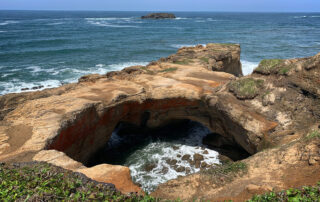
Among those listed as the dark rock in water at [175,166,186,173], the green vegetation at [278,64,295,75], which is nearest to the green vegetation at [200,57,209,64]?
the green vegetation at [278,64,295,75]

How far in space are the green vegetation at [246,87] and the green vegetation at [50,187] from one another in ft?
26.7

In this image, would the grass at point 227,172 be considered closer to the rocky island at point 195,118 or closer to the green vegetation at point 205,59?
the rocky island at point 195,118

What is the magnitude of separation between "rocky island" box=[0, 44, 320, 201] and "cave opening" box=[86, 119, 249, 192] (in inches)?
17.0

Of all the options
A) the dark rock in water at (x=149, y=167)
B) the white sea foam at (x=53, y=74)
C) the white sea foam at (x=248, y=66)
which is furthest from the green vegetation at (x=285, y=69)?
the white sea foam at (x=53, y=74)

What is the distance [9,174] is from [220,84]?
10717 mm

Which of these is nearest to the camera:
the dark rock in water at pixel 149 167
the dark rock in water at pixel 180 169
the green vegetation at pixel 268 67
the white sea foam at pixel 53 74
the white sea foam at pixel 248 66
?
the dark rock in water at pixel 180 169

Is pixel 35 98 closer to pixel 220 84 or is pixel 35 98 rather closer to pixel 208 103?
pixel 208 103

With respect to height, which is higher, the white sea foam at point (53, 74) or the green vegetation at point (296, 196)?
the green vegetation at point (296, 196)

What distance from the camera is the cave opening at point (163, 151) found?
1195 cm

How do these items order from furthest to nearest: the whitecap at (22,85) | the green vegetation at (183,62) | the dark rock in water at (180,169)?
the whitecap at (22,85), the green vegetation at (183,62), the dark rock in water at (180,169)

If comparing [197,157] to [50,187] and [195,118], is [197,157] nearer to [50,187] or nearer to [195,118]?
[195,118]

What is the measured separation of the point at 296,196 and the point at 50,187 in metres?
5.30

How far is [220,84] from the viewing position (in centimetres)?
1336

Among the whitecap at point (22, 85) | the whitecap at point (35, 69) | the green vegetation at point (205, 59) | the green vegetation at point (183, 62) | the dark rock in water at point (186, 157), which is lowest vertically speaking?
the dark rock in water at point (186, 157)
